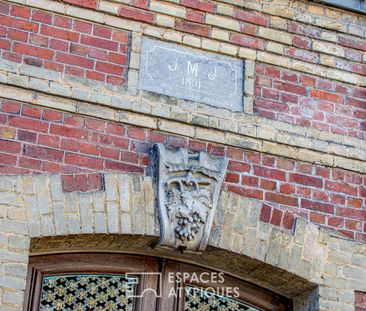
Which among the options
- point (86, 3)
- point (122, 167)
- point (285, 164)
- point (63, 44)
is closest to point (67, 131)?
point (122, 167)

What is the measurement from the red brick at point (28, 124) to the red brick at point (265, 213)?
5.31 ft

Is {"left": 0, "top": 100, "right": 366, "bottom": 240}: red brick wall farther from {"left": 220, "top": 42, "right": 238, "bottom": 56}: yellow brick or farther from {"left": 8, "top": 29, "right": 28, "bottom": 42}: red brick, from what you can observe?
{"left": 220, "top": 42, "right": 238, "bottom": 56}: yellow brick

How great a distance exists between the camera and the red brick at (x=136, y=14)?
680 centimetres

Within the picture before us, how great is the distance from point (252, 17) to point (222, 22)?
264mm

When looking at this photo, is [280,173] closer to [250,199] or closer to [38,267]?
[250,199]

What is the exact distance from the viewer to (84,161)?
6305 mm

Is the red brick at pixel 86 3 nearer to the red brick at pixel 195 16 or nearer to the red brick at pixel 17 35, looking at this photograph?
the red brick at pixel 17 35

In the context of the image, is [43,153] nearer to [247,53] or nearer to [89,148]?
[89,148]

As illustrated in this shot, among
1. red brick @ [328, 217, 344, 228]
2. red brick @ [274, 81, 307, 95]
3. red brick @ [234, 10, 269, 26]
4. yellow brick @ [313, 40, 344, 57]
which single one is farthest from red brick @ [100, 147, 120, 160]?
yellow brick @ [313, 40, 344, 57]

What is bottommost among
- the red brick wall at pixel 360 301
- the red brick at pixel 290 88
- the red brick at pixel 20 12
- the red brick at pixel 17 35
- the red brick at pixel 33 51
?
the red brick wall at pixel 360 301

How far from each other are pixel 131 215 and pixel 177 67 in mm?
1235

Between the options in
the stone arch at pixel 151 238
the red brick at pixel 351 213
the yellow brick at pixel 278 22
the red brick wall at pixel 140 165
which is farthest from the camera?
the yellow brick at pixel 278 22

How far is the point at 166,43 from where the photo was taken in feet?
22.5

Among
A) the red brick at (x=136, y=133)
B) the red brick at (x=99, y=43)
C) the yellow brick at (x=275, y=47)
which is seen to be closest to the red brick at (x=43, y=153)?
the red brick at (x=136, y=133)
